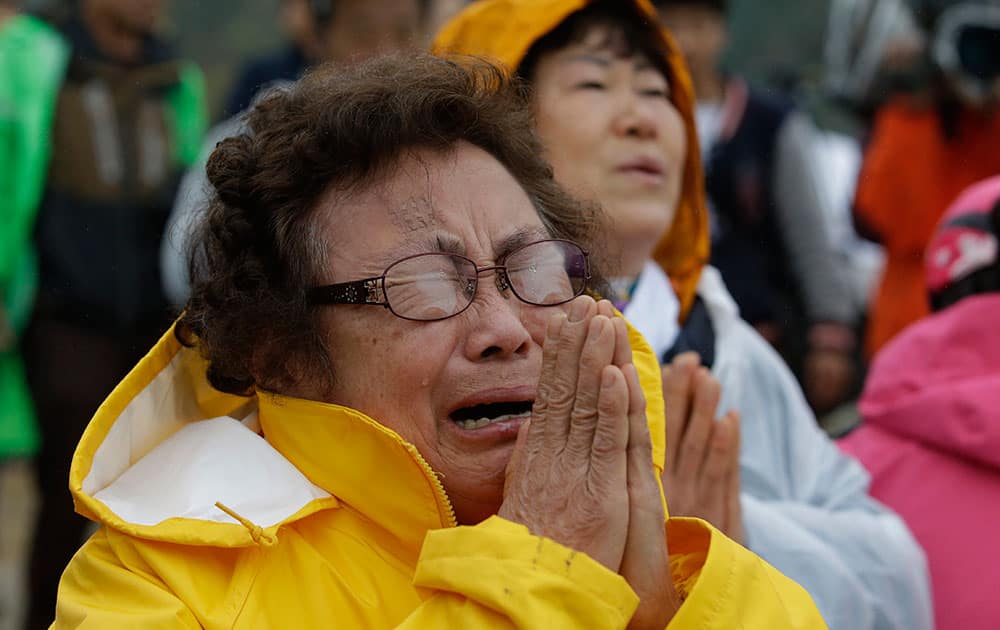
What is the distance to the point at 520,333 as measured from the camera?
2105 millimetres

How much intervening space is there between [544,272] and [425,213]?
0.23m

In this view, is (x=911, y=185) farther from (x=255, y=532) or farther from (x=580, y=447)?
(x=255, y=532)

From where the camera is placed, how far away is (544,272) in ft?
7.27

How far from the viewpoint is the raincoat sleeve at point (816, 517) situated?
2.85m

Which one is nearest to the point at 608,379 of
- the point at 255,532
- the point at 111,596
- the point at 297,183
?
the point at 255,532

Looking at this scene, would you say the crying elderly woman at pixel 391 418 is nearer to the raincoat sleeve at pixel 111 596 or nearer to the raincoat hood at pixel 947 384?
the raincoat sleeve at pixel 111 596

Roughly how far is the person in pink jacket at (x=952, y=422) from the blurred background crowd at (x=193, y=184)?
510 mm

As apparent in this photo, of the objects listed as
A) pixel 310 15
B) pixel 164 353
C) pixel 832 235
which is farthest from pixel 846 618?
pixel 310 15

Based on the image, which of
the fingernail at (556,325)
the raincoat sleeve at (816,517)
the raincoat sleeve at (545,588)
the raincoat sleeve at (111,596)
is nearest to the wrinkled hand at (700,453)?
the raincoat sleeve at (816,517)

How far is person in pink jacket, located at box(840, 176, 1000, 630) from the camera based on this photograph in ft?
9.41

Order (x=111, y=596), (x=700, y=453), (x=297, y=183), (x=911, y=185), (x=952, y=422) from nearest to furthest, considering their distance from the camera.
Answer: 1. (x=111, y=596)
2. (x=297, y=183)
3. (x=700, y=453)
4. (x=952, y=422)
5. (x=911, y=185)

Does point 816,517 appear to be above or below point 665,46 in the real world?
below

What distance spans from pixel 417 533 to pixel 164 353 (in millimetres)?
601

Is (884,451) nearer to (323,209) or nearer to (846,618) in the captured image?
(846,618)
